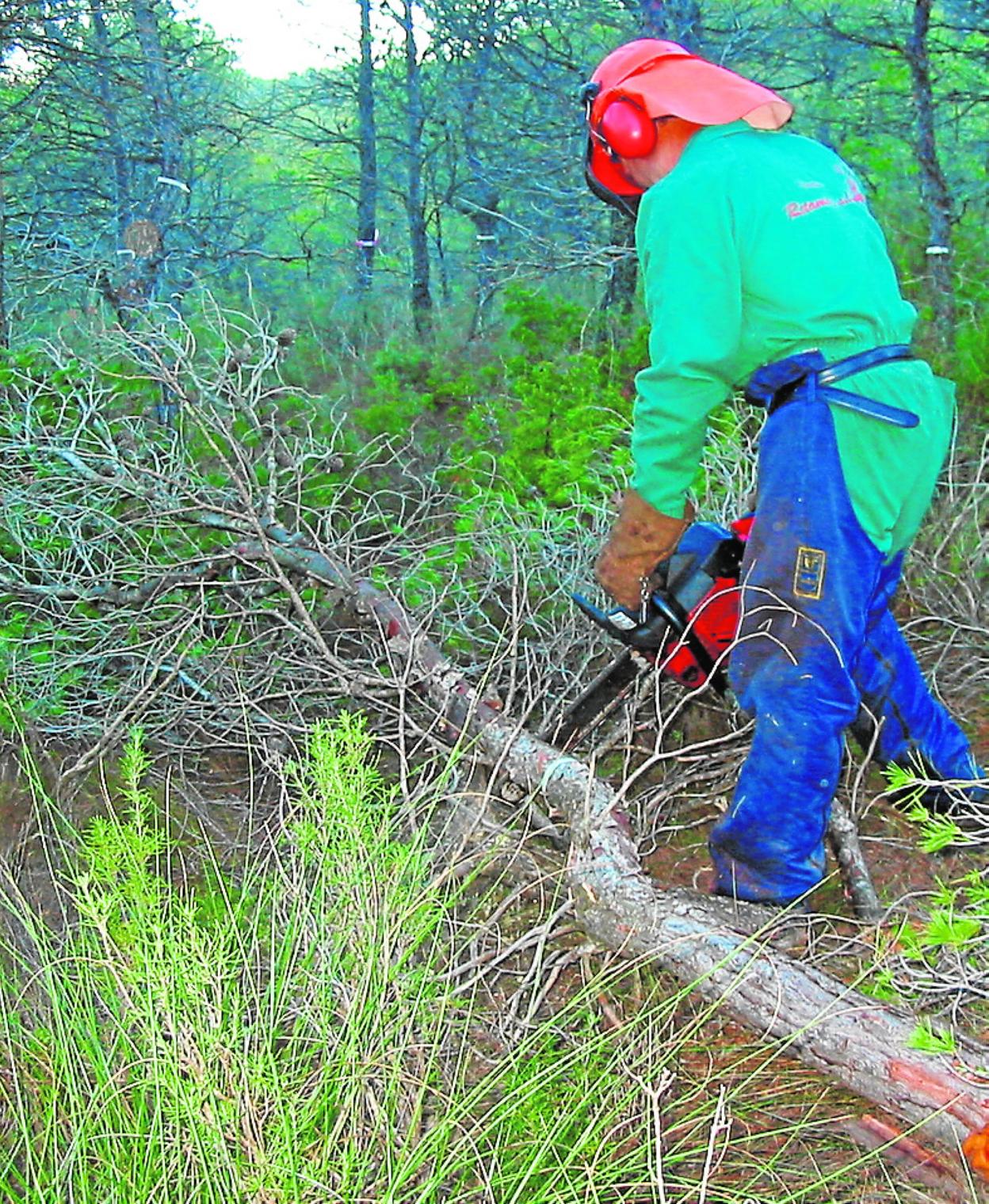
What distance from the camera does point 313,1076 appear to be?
1929mm

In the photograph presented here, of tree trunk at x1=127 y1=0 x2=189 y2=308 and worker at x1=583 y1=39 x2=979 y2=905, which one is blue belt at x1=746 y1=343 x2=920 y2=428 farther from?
tree trunk at x1=127 y1=0 x2=189 y2=308

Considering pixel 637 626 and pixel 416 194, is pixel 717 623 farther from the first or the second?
pixel 416 194

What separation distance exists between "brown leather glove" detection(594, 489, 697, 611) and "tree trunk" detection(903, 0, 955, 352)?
4.30 m

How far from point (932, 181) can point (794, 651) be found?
192 inches

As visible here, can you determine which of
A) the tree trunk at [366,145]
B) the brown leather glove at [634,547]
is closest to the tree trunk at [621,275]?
the tree trunk at [366,145]

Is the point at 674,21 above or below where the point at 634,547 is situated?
above

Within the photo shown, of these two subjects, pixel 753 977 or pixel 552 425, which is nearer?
pixel 753 977

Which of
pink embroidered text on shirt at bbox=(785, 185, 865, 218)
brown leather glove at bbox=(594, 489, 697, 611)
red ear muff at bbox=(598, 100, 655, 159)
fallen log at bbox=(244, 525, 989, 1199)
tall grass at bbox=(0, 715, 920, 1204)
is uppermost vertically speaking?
red ear muff at bbox=(598, 100, 655, 159)

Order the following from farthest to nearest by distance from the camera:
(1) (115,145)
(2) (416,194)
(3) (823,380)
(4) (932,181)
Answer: (2) (416,194) < (1) (115,145) < (4) (932,181) < (3) (823,380)

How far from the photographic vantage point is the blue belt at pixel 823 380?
284 centimetres

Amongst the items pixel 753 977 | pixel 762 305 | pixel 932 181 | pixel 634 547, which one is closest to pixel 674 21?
pixel 932 181

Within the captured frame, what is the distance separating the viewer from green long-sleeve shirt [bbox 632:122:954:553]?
2.81 metres

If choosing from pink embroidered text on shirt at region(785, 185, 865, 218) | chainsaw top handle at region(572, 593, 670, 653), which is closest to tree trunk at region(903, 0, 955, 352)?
pink embroidered text on shirt at region(785, 185, 865, 218)

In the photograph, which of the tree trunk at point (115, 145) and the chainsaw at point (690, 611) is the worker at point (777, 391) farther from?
the tree trunk at point (115, 145)
